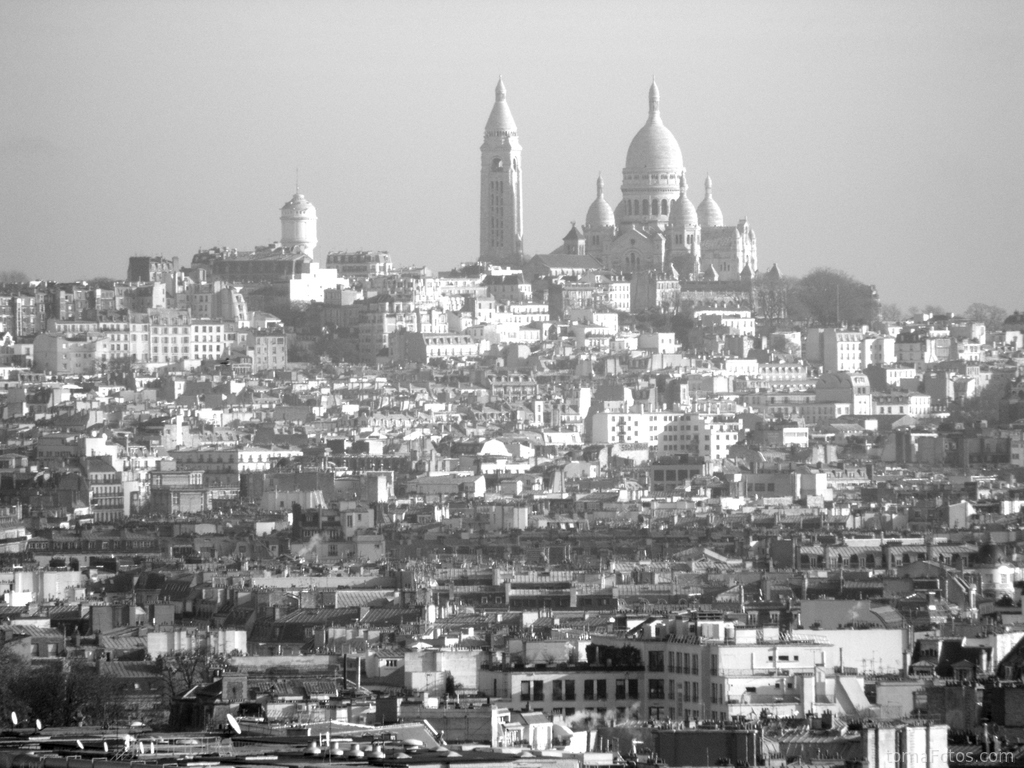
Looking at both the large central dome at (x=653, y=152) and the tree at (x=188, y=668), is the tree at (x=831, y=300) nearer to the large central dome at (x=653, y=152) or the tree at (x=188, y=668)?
the large central dome at (x=653, y=152)

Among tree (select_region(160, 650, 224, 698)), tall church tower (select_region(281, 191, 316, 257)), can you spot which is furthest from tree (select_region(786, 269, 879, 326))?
tree (select_region(160, 650, 224, 698))

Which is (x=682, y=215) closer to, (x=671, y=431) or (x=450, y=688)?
(x=671, y=431)

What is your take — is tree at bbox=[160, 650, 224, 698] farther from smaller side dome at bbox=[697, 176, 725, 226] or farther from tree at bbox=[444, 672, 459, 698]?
smaller side dome at bbox=[697, 176, 725, 226]

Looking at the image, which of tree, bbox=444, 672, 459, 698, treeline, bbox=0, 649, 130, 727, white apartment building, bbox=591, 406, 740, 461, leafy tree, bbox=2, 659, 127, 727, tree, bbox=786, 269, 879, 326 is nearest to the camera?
treeline, bbox=0, 649, 130, 727

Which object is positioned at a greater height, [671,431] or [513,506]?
[671,431]

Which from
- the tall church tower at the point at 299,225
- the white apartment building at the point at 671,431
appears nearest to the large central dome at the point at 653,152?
the tall church tower at the point at 299,225

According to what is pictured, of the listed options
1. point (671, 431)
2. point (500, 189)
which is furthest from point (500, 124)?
point (671, 431)
